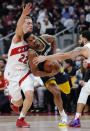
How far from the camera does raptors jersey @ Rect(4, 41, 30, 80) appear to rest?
22.8 feet

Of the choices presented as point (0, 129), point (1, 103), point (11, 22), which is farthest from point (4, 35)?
point (0, 129)

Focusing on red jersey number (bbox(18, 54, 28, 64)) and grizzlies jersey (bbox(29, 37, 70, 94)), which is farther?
grizzlies jersey (bbox(29, 37, 70, 94))

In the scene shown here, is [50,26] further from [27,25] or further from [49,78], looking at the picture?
[27,25]

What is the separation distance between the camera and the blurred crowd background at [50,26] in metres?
10.6

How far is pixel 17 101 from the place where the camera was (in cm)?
714

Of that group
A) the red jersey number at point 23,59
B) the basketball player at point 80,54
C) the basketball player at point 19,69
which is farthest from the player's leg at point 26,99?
the basketball player at point 80,54

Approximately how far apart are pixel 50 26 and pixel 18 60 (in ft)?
22.2

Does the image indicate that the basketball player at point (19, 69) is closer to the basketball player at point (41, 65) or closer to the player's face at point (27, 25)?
the player's face at point (27, 25)

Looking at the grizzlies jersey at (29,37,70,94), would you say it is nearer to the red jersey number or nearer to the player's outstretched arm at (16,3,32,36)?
the red jersey number

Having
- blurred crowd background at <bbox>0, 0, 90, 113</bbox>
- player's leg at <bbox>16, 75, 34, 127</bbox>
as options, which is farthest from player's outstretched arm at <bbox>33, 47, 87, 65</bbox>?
blurred crowd background at <bbox>0, 0, 90, 113</bbox>

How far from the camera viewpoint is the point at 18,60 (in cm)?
698

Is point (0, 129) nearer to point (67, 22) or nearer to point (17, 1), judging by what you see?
point (67, 22)

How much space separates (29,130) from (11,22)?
9.29 meters

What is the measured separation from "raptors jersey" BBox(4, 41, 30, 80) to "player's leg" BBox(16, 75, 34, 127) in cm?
18
